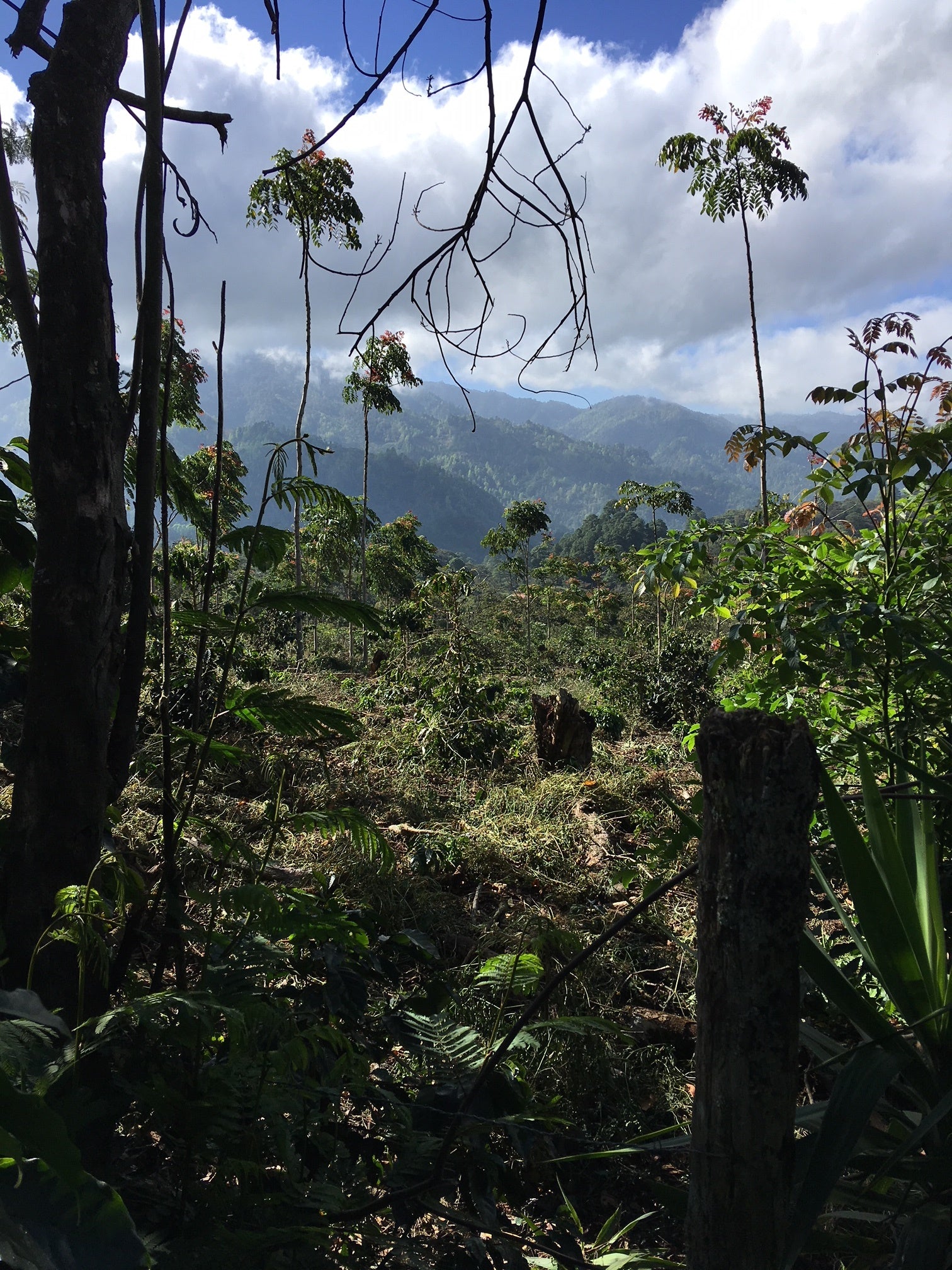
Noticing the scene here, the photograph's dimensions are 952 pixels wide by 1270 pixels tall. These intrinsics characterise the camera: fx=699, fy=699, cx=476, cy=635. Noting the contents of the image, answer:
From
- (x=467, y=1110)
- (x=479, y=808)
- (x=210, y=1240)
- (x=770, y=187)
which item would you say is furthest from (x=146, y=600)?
(x=770, y=187)

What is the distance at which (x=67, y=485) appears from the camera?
1.16 meters

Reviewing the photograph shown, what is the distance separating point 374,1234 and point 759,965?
74 cm

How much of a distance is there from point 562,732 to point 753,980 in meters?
4.51

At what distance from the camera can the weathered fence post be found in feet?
2.76

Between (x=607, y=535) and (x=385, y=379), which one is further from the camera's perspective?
(x=607, y=535)

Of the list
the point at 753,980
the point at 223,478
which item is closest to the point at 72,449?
the point at 753,980

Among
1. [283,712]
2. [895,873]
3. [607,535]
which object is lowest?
[895,873]

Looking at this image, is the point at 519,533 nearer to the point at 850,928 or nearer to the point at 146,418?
the point at 850,928

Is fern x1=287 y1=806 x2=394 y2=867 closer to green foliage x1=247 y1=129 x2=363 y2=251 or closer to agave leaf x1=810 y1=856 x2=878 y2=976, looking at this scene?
agave leaf x1=810 y1=856 x2=878 y2=976

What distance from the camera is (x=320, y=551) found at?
1809 centimetres

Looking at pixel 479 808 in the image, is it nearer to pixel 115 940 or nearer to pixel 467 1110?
pixel 115 940

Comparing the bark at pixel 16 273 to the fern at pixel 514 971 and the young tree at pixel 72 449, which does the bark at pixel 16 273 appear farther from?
the fern at pixel 514 971

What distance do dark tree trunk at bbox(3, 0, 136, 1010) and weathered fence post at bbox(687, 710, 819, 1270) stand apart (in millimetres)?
1026

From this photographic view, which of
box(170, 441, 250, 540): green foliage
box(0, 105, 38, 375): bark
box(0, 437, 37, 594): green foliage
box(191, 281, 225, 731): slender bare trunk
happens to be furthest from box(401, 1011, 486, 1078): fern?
box(170, 441, 250, 540): green foliage
